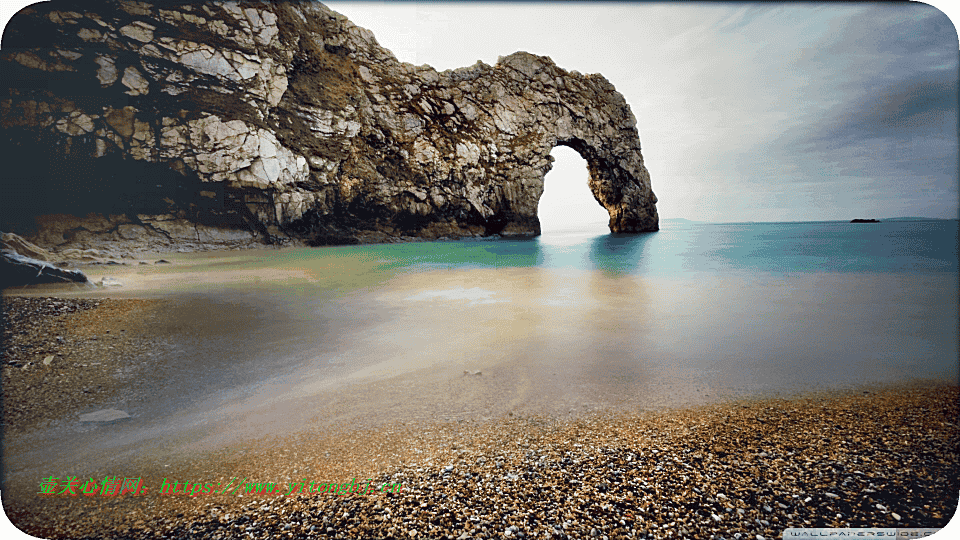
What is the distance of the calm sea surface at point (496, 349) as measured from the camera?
2.84m

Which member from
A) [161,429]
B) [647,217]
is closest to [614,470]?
[161,429]

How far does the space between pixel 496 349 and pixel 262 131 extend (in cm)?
1974

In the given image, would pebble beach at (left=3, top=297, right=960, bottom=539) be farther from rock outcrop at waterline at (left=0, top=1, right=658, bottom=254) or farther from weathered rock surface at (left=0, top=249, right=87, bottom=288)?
rock outcrop at waterline at (left=0, top=1, right=658, bottom=254)

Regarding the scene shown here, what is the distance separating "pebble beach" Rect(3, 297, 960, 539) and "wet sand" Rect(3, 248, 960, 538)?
13 mm

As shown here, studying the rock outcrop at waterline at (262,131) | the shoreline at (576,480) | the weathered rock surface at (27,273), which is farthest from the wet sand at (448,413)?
the rock outcrop at waterline at (262,131)

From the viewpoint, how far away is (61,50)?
13.4m

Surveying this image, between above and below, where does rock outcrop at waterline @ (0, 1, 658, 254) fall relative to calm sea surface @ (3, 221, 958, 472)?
above

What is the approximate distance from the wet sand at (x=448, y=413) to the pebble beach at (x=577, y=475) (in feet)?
0.04

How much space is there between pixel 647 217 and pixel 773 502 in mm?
37682

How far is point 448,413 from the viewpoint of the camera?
272cm

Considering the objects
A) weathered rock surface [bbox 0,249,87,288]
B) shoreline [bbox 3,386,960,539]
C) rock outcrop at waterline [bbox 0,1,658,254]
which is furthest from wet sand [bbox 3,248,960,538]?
rock outcrop at waterline [bbox 0,1,658,254]

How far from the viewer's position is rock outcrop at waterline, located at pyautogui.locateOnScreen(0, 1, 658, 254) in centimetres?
1442

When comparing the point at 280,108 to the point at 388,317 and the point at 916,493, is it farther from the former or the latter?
the point at 916,493

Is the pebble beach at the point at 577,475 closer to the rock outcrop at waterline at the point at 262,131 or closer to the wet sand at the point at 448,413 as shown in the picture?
the wet sand at the point at 448,413
